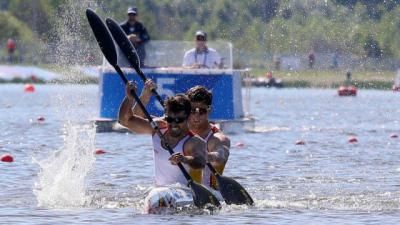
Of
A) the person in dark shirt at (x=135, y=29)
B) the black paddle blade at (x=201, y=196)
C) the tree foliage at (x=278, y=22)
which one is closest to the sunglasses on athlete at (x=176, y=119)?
the black paddle blade at (x=201, y=196)

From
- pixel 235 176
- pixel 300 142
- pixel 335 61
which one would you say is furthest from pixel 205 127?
pixel 335 61

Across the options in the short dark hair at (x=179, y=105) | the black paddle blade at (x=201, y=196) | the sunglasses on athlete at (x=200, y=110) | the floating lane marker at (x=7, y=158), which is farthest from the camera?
the floating lane marker at (x=7, y=158)

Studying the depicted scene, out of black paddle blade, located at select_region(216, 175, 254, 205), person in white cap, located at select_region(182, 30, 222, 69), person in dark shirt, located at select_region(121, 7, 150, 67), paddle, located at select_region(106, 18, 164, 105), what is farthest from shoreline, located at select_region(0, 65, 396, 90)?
black paddle blade, located at select_region(216, 175, 254, 205)

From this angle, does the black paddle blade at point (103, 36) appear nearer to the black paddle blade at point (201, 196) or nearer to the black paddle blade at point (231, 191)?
the black paddle blade at point (231, 191)

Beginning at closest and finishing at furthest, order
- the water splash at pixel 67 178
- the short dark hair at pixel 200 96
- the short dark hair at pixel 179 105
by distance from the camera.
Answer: the short dark hair at pixel 179 105 < the short dark hair at pixel 200 96 < the water splash at pixel 67 178

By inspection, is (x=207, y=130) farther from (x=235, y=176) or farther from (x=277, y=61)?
(x=277, y=61)

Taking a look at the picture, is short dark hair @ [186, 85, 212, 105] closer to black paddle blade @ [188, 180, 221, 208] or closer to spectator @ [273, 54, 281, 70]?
black paddle blade @ [188, 180, 221, 208]

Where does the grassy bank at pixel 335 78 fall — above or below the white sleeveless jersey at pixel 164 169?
below

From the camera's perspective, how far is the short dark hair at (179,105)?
13977 mm

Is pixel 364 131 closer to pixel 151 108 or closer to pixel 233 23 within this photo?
pixel 151 108

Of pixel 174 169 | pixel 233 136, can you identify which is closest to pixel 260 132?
pixel 233 136

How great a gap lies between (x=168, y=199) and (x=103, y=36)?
2682mm

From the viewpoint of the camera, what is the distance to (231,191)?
1492 centimetres

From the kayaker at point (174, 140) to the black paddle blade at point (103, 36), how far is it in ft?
4.47
